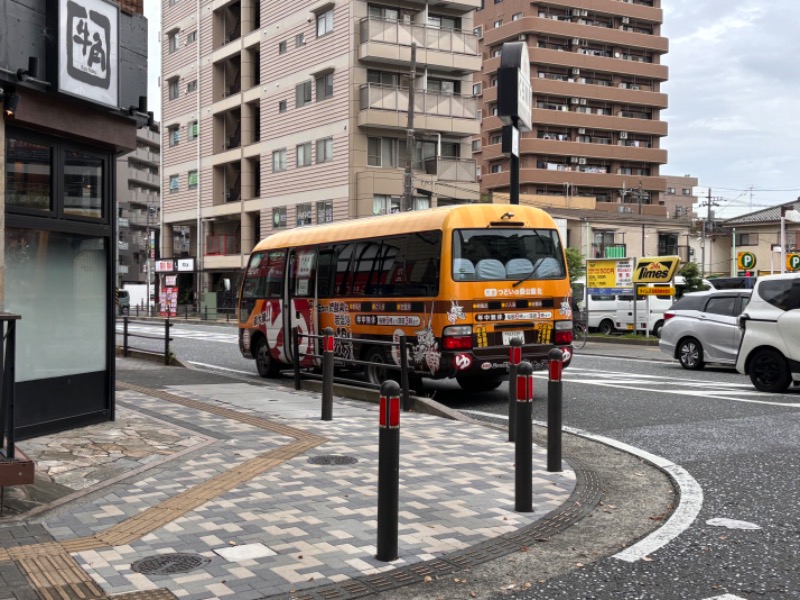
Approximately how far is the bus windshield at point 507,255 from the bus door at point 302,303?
144 inches

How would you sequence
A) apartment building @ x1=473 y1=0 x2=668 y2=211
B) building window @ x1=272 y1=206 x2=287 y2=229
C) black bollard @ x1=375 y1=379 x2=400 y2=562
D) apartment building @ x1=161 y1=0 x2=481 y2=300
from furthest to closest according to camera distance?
1. apartment building @ x1=473 y1=0 x2=668 y2=211
2. building window @ x1=272 y1=206 x2=287 y2=229
3. apartment building @ x1=161 y1=0 x2=481 y2=300
4. black bollard @ x1=375 y1=379 x2=400 y2=562

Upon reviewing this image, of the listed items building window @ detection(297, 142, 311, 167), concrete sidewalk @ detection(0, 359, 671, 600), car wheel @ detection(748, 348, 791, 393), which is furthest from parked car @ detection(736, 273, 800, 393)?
building window @ detection(297, 142, 311, 167)

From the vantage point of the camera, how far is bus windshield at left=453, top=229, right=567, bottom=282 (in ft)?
39.0

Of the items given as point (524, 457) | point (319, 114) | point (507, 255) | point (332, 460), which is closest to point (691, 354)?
point (507, 255)

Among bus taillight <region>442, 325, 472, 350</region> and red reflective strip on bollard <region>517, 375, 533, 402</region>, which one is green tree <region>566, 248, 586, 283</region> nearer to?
bus taillight <region>442, 325, 472, 350</region>

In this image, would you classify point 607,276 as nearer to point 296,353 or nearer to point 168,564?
point 296,353

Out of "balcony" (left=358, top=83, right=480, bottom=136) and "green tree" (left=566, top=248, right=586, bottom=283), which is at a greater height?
"balcony" (left=358, top=83, right=480, bottom=136)

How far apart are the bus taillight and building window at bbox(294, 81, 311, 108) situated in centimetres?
3420

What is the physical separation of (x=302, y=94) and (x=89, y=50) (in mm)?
36779

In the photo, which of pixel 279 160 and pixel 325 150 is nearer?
pixel 325 150

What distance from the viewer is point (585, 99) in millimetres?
68312

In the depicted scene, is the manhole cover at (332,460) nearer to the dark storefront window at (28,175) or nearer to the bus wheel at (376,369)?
the dark storefront window at (28,175)

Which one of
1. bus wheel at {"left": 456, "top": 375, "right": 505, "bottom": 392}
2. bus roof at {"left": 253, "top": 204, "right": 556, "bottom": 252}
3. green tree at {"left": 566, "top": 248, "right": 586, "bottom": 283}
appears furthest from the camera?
green tree at {"left": 566, "top": 248, "right": 586, "bottom": 283}

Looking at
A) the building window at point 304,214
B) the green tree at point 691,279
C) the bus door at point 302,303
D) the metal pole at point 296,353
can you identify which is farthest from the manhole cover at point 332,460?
the green tree at point 691,279
